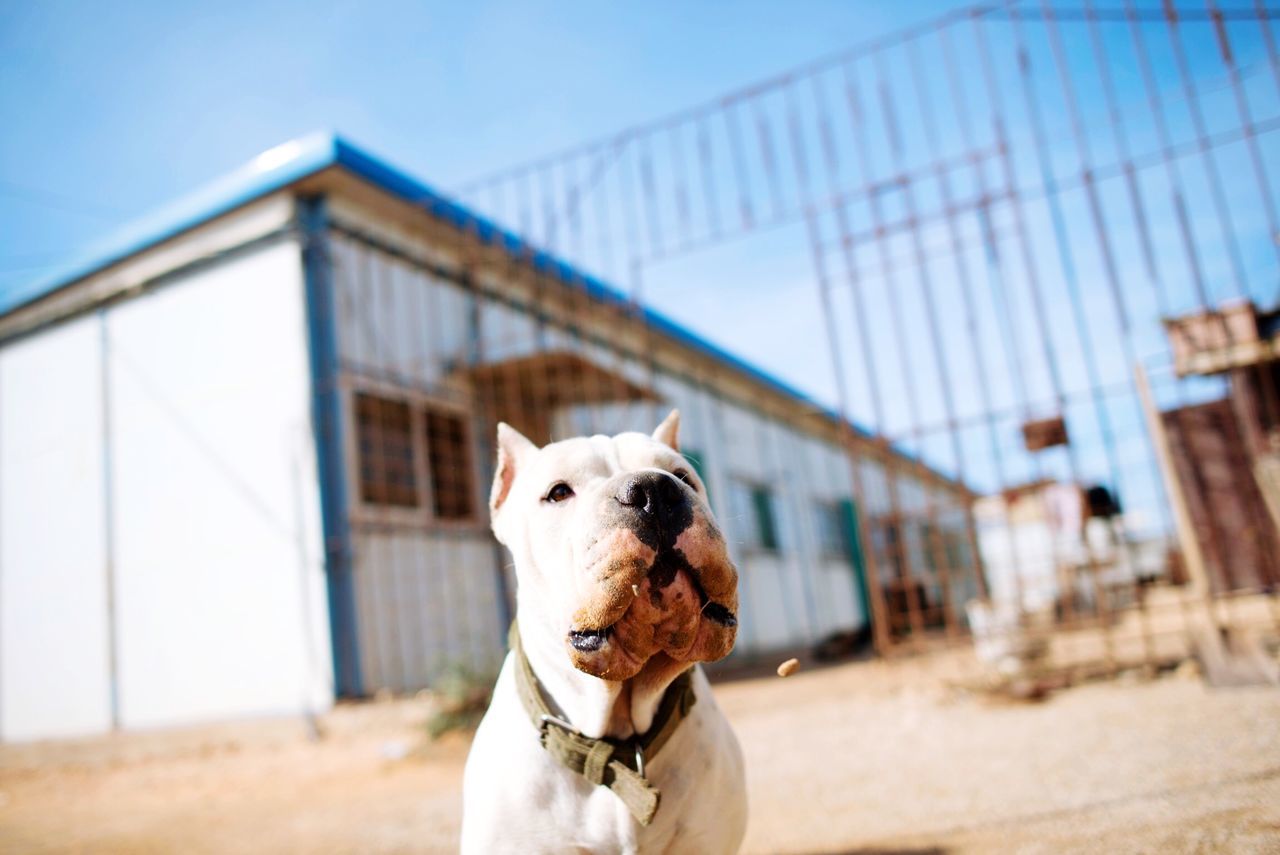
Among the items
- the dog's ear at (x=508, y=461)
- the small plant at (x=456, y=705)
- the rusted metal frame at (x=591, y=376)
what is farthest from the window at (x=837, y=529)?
the dog's ear at (x=508, y=461)

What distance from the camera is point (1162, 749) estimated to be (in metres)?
3.66

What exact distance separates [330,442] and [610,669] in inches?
277

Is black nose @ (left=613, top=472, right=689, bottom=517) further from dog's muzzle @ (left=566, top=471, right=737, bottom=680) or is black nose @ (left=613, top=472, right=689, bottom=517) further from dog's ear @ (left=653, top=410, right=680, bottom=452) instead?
dog's ear @ (left=653, top=410, right=680, bottom=452)

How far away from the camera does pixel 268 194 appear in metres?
8.64

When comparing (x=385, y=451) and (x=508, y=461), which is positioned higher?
(x=385, y=451)

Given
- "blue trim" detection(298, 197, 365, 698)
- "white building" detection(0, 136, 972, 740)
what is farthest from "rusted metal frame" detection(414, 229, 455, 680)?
"blue trim" detection(298, 197, 365, 698)

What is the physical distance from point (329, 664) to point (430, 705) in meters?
1.35

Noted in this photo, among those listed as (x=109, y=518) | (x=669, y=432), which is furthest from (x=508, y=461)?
(x=109, y=518)

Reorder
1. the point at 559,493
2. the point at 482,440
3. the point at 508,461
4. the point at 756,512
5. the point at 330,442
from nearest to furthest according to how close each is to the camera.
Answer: the point at 559,493, the point at 508,461, the point at 330,442, the point at 482,440, the point at 756,512

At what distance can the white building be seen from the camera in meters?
8.00

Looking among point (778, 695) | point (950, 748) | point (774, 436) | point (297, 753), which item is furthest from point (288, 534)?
point (774, 436)

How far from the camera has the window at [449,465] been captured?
9.52 metres

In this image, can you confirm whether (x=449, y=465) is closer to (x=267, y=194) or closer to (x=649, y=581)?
(x=267, y=194)

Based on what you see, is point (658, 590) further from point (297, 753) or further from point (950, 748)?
point (297, 753)
